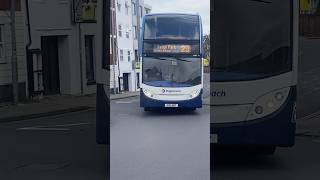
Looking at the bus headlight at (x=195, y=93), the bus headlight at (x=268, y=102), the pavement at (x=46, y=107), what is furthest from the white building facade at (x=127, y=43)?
the pavement at (x=46, y=107)

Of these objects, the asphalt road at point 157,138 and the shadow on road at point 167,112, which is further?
the asphalt road at point 157,138

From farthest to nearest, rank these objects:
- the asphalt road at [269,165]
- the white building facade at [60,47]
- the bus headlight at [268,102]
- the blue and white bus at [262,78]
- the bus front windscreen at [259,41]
Result: the white building facade at [60,47]
the asphalt road at [269,165]
the bus headlight at [268,102]
the blue and white bus at [262,78]
the bus front windscreen at [259,41]

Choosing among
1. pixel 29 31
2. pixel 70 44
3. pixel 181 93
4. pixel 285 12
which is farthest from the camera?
pixel 70 44

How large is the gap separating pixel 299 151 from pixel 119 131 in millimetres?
6548

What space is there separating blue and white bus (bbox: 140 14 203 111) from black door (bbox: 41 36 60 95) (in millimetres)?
21938

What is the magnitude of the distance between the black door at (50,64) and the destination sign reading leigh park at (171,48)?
21944mm

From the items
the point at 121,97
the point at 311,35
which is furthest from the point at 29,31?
the point at 121,97

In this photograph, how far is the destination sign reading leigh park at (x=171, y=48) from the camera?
16.7 ft

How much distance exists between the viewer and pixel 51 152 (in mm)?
11203

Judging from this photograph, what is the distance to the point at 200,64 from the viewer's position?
5211mm

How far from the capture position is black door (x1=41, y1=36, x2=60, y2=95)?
27.0 m

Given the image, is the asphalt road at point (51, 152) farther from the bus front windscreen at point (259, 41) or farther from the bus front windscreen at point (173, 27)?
the bus front windscreen at point (173, 27)

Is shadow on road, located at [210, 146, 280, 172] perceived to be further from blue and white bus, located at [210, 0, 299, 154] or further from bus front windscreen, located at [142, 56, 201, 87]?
bus front windscreen, located at [142, 56, 201, 87]

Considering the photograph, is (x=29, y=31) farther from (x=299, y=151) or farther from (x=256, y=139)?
(x=256, y=139)
